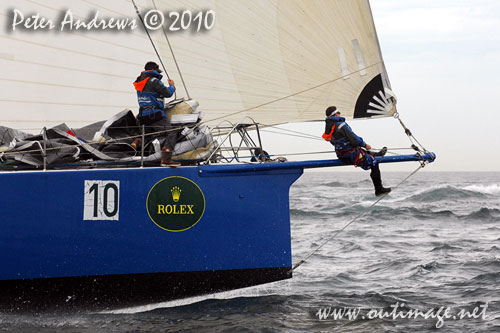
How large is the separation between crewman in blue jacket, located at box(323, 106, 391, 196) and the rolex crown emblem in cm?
142

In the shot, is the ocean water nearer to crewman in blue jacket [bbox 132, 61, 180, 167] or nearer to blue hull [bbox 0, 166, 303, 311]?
blue hull [bbox 0, 166, 303, 311]

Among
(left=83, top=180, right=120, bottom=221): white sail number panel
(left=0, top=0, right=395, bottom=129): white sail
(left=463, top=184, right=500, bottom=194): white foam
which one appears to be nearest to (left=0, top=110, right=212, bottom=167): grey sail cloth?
(left=83, top=180, right=120, bottom=221): white sail number panel

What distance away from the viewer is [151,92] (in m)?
6.12

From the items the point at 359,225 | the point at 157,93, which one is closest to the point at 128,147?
the point at 157,93

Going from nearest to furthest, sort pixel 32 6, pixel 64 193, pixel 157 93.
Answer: pixel 64 193 → pixel 157 93 → pixel 32 6

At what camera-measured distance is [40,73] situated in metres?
6.75

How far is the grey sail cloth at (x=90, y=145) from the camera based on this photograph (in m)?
5.84

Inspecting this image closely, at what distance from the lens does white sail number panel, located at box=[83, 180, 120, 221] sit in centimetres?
559

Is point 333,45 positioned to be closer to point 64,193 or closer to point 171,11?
point 171,11

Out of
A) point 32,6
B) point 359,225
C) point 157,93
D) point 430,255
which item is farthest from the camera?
point 359,225

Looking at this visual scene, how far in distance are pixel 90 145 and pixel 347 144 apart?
2606 millimetres

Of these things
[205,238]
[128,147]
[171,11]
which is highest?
[171,11]

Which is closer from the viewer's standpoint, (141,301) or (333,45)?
(141,301)

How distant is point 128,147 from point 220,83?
1.30m
